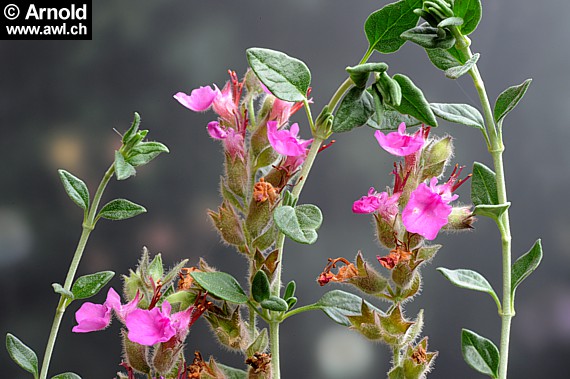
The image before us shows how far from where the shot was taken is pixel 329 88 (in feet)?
4.43

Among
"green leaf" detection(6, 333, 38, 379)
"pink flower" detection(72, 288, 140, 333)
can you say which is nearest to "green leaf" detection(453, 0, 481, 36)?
"pink flower" detection(72, 288, 140, 333)

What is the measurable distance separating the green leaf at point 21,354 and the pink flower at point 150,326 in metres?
0.15

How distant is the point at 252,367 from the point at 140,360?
0.09 m

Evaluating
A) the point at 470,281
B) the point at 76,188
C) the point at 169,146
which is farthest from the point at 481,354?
the point at 169,146

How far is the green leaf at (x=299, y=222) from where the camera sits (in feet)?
1.51

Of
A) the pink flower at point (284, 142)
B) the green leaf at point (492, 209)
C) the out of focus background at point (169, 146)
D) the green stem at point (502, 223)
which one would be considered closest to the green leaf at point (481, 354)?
the green stem at point (502, 223)

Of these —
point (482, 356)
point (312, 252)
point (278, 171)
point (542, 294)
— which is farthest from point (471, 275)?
point (542, 294)

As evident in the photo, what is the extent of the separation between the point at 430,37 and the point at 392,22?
4cm

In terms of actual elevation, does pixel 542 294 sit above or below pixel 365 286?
below

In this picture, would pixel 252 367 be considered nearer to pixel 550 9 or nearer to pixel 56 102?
pixel 56 102

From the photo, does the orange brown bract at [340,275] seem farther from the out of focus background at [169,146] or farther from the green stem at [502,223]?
the out of focus background at [169,146]

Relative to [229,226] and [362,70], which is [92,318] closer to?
[229,226]

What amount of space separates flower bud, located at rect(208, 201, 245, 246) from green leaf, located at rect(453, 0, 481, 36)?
9.4 inches

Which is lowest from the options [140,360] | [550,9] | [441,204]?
[140,360]
